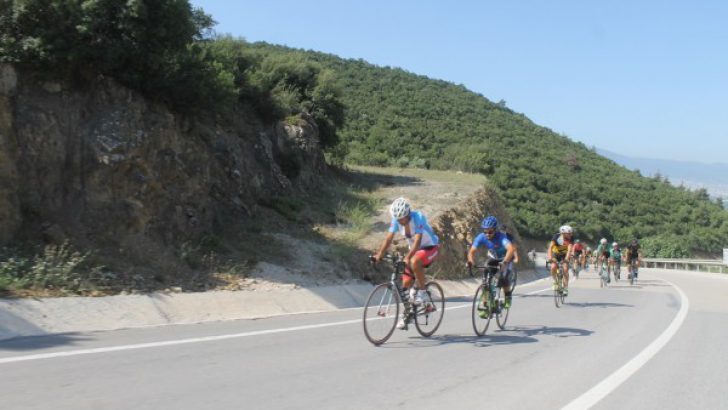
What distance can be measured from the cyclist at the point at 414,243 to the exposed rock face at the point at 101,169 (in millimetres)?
6340

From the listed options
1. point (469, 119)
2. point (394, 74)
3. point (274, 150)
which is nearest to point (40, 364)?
point (274, 150)

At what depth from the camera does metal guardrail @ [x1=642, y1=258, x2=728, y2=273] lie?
149 feet

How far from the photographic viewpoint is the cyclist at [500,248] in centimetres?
1070

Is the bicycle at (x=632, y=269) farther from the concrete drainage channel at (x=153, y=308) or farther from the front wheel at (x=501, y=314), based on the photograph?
the front wheel at (x=501, y=314)

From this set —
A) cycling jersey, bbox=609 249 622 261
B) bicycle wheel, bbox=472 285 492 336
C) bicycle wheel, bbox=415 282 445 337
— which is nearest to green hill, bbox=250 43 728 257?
cycling jersey, bbox=609 249 622 261

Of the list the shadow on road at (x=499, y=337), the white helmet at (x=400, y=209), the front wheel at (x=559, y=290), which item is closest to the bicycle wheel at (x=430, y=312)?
the shadow on road at (x=499, y=337)

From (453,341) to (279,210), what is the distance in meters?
11.9

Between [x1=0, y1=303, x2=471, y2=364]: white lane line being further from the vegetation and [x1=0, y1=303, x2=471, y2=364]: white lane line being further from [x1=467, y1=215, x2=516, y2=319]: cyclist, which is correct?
the vegetation

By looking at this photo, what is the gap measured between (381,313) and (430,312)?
2.89 feet

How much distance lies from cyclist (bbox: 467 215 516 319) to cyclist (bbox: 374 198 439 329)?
1.47 m

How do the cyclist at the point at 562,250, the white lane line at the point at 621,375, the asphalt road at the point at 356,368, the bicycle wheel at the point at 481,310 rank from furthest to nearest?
the cyclist at the point at 562,250 → the bicycle wheel at the point at 481,310 → the white lane line at the point at 621,375 → the asphalt road at the point at 356,368

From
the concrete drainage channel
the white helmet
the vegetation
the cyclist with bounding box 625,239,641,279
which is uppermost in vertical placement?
the vegetation

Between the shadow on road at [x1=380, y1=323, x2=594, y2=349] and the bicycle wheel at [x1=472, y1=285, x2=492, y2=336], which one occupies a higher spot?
the bicycle wheel at [x1=472, y1=285, x2=492, y2=336]

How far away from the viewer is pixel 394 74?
90.6 m
